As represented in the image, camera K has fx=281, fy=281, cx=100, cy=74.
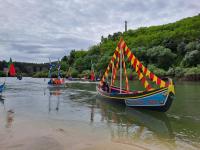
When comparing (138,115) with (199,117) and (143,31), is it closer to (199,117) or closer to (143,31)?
(199,117)

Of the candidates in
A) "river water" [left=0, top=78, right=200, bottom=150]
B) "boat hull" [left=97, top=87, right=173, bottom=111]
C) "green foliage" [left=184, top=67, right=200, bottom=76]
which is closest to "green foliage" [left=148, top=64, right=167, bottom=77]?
"green foliage" [left=184, top=67, right=200, bottom=76]

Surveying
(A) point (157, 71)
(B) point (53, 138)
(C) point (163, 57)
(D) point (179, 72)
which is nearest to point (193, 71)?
(D) point (179, 72)

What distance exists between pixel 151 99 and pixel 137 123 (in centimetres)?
412

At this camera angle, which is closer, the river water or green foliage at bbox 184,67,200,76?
the river water

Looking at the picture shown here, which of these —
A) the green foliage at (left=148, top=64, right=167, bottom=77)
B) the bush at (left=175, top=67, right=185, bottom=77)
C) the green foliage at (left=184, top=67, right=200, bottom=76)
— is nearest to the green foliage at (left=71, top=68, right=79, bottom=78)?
the green foliage at (left=148, top=64, right=167, bottom=77)

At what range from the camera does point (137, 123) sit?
18438mm

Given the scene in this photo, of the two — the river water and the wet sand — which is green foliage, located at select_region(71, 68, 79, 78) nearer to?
the river water

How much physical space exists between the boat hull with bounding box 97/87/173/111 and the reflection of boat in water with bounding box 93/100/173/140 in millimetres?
525

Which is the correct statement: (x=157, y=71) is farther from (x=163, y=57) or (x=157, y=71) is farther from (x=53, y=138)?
(x=53, y=138)

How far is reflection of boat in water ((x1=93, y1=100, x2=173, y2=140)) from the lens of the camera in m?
15.2

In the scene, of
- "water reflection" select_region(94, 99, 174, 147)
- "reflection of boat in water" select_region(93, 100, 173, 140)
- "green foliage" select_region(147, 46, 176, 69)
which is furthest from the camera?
"green foliage" select_region(147, 46, 176, 69)

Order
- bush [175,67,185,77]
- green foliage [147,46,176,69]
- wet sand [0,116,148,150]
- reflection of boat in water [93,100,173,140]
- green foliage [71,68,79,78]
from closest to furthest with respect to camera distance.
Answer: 1. wet sand [0,116,148,150]
2. reflection of boat in water [93,100,173,140]
3. bush [175,67,185,77]
4. green foliage [147,46,176,69]
5. green foliage [71,68,79,78]

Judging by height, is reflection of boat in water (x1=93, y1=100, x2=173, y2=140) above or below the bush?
below

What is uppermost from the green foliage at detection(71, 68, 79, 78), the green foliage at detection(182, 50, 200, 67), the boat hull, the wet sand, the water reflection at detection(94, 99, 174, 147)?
the green foliage at detection(182, 50, 200, 67)
